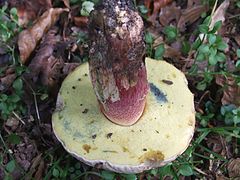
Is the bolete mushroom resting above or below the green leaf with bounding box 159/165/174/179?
above

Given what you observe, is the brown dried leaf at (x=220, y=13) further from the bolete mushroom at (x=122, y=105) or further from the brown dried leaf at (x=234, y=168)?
the brown dried leaf at (x=234, y=168)

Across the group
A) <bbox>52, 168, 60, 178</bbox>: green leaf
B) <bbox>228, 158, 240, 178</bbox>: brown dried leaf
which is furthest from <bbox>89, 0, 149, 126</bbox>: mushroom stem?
<bbox>228, 158, 240, 178</bbox>: brown dried leaf

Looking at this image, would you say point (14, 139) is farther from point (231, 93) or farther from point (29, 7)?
point (231, 93)

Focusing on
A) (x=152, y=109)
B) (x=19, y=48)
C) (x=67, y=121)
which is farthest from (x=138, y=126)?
(x=19, y=48)

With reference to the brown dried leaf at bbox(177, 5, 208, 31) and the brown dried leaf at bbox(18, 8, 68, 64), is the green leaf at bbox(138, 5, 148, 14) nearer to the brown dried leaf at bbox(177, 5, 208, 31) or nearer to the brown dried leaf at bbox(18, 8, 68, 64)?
the brown dried leaf at bbox(177, 5, 208, 31)

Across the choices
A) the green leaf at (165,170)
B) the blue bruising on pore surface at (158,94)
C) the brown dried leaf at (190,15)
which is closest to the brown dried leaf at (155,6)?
the brown dried leaf at (190,15)

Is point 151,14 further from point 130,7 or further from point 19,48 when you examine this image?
point 130,7
